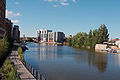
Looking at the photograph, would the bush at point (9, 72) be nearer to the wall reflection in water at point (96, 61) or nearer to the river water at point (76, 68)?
the river water at point (76, 68)

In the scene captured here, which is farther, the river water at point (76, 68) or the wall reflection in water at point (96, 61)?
the wall reflection in water at point (96, 61)

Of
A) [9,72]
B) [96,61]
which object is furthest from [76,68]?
[9,72]

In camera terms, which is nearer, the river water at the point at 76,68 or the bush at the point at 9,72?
the bush at the point at 9,72

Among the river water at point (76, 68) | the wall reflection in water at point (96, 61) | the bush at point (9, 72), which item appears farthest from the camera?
the wall reflection in water at point (96, 61)

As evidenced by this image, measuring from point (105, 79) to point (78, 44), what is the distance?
10635cm

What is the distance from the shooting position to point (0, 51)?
2006cm

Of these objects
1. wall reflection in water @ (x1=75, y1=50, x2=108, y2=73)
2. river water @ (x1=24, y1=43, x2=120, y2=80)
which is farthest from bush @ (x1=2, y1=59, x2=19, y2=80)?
wall reflection in water @ (x1=75, y1=50, x2=108, y2=73)

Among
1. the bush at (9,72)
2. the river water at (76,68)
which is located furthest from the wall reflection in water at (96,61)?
the bush at (9,72)

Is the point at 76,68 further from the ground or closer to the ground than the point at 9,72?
closer to the ground

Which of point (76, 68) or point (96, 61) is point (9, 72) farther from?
point (96, 61)

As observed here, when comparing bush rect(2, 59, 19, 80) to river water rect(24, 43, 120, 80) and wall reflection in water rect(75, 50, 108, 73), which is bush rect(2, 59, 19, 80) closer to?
river water rect(24, 43, 120, 80)

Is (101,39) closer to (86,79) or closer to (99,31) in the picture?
(99,31)

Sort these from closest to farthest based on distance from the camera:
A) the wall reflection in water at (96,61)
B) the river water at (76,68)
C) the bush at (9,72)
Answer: the bush at (9,72), the river water at (76,68), the wall reflection in water at (96,61)

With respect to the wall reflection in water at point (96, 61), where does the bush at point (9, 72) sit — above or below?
above
